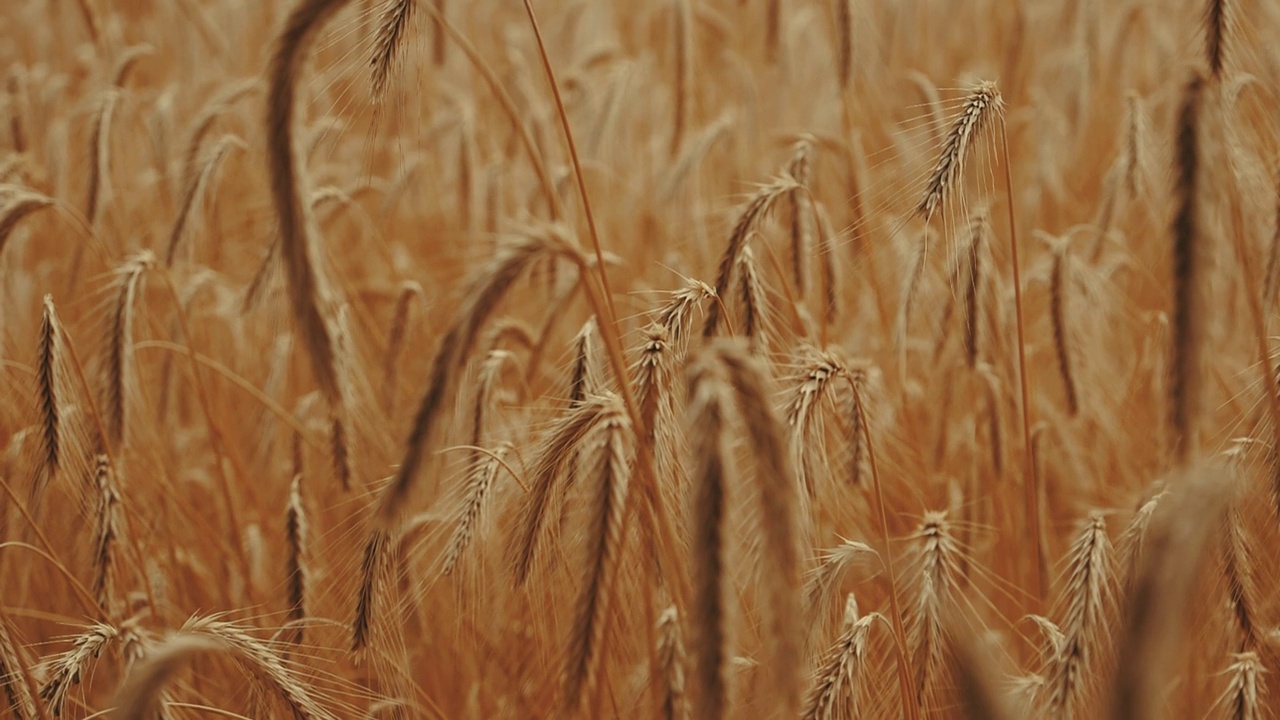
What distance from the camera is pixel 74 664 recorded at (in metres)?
1.26

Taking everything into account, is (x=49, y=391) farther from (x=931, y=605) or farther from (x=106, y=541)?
(x=931, y=605)

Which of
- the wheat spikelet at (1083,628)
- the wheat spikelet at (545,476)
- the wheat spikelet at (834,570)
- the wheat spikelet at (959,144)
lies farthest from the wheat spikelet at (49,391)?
the wheat spikelet at (1083,628)

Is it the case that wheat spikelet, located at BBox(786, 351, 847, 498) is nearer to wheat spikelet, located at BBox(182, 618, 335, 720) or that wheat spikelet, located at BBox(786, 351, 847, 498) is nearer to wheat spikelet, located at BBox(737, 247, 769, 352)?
wheat spikelet, located at BBox(737, 247, 769, 352)

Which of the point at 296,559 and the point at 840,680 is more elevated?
the point at 296,559

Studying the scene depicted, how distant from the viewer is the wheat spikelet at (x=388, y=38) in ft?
4.05

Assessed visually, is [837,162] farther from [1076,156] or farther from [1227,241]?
[1227,241]

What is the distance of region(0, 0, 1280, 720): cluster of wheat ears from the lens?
0.99 metres

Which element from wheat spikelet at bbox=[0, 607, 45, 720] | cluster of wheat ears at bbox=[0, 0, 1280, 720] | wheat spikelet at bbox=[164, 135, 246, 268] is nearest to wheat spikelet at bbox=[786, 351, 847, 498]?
cluster of wheat ears at bbox=[0, 0, 1280, 720]

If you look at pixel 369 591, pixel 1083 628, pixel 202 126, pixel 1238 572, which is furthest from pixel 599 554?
pixel 202 126

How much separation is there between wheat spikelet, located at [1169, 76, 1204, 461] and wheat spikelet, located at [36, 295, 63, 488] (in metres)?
1.61

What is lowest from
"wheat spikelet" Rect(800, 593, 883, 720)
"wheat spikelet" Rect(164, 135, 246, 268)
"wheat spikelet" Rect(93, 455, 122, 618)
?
"wheat spikelet" Rect(800, 593, 883, 720)

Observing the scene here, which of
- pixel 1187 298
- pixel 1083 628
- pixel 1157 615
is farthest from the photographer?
pixel 1083 628

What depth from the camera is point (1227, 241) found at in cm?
269

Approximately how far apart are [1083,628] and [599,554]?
2.11 feet
